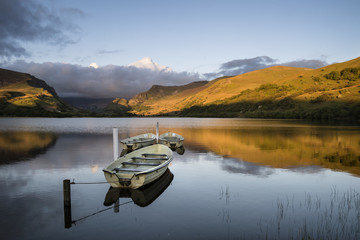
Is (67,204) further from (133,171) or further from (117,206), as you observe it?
(133,171)

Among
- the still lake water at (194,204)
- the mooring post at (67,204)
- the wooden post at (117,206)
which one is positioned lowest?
the still lake water at (194,204)

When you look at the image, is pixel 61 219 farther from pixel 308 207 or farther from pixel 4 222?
pixel 308 207

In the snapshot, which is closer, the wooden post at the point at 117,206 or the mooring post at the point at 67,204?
the mooring post at the point at 67,204

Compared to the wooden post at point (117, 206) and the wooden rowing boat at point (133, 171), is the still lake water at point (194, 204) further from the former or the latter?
the wooden rowing boat at point (133, 171)

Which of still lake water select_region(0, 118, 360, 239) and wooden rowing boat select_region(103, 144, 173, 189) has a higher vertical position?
wooden rowing boat select_region(103, 144, 173, 189)

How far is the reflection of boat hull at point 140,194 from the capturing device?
42.3 ft

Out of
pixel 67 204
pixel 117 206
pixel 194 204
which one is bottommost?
pixel 194 204

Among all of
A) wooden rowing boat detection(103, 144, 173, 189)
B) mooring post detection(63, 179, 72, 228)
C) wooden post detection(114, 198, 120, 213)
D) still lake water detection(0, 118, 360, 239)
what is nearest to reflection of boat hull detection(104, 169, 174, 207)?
still lake water detection(0, 118, 360, 239)

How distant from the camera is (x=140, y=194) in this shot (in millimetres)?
13750

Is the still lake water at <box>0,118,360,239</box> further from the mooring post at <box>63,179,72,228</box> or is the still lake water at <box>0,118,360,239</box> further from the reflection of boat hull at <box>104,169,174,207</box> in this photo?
the mooring post at <box>63,179,72,228</box>

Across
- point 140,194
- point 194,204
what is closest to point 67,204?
point 140,194

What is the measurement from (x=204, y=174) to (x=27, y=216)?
12.2 metres

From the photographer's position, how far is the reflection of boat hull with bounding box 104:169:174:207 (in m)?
12.9

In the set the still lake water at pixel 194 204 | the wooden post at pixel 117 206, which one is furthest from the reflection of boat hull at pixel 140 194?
the wooden post at pixel 117 206
